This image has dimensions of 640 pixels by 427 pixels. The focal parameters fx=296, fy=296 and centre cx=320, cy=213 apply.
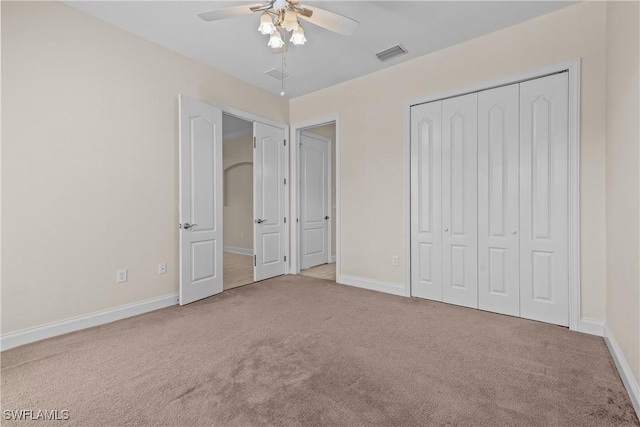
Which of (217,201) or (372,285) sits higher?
(217,201)

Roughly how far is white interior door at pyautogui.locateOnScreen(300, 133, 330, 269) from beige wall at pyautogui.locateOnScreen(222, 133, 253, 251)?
2.27 meters

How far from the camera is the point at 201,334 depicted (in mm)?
2570

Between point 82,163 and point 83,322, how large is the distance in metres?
1.43

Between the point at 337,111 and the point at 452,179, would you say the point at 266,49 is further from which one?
the point at 452,179

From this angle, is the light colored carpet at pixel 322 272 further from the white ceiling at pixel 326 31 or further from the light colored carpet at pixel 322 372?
the white ceiling at pixel 326 31

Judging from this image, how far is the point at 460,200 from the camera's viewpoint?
3.24 metres

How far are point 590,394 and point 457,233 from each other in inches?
69.2

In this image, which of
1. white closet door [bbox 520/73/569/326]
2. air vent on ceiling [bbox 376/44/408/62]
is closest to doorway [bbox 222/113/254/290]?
air vent on ceiling [bbox 376/44/408/62]

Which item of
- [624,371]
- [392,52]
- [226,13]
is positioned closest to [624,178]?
[624,371]

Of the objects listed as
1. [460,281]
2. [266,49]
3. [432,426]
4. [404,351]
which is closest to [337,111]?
[266,49]

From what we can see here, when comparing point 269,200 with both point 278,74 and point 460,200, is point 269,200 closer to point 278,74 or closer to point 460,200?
point 278,74

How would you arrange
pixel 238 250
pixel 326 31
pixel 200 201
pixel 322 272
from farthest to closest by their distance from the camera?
pixel 238 250, pixel 322 272, pixel 200 201, pixel 326 31

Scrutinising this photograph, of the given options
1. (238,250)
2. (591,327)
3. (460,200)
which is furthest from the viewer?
(238,250)

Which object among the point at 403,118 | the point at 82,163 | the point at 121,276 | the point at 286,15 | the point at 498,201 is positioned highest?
the point at 286,15
